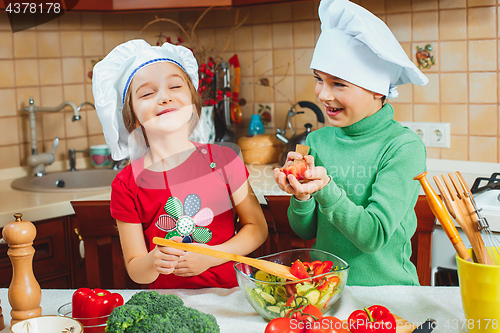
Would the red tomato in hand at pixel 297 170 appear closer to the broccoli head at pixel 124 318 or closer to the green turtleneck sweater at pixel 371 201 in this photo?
the green turtleneck sweater at pixel 371 201

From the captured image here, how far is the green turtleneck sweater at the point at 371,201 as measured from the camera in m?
0.87

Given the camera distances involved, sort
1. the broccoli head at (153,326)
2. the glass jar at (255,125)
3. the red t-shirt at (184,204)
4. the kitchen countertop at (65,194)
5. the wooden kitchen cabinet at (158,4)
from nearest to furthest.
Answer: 1. the broccoli head at (153,326)
2. the red t-shirt at (184,204)
3. the kitchen countertop at (65,194)
4. the wooden kitchen cabinet at (158,4)
5. the glass jar at (255,125)

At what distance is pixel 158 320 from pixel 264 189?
98cm

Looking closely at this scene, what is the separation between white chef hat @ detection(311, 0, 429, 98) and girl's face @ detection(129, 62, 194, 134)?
30cm

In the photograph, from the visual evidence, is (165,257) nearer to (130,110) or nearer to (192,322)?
(192,322)

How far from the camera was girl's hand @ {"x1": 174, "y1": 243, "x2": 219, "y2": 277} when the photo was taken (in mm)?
952

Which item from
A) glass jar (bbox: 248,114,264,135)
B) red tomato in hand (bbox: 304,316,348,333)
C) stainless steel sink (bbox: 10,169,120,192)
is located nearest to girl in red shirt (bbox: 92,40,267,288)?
red tomato in hand (bbox: 304,316,348,333)

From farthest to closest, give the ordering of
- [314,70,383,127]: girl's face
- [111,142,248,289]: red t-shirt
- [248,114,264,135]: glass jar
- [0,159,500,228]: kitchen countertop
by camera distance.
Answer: [248,114,264,135]: glass jar, [0,159,500,228]: kitchen countertop, [111,142,248,289]: red t-shirt, [314,70,383,127]: girl's face

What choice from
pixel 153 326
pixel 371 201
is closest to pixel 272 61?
pixel 371 201

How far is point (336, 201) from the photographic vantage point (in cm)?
Answer: 83

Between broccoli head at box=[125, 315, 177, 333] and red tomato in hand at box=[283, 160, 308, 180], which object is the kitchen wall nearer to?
red tomato in hand at box=[283, 160, 308, 180]

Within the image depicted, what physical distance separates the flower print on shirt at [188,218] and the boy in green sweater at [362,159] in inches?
7.7

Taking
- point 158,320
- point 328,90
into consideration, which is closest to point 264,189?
point 328,90

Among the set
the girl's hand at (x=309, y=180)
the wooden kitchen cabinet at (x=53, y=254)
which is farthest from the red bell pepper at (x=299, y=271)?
the wooden kitchen cabinet at (x=53, y=254)
